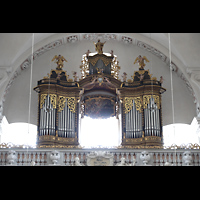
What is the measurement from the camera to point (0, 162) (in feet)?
43.8

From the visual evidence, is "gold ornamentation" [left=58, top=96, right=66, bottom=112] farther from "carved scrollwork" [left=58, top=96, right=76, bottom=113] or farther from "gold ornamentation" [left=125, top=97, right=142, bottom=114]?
"gold ornamentation" [left=125, top=97, right=142, bottom=114]

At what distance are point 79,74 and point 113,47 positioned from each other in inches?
67.5

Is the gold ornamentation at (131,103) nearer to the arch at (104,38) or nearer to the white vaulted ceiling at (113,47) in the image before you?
the white vaulted ceiling at (113,47)

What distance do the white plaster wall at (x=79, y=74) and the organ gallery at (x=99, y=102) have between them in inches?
41.7

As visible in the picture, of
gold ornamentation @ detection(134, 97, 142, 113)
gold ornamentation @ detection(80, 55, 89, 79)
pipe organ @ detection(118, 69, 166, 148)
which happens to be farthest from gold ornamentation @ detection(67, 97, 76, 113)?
gold ornamentation @ detection(134, 97, 142, 113)

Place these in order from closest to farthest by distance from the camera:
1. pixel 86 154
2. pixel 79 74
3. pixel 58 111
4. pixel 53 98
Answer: pixel 86 154
pixel 58 111
pixel 53 98
pixel 79 74

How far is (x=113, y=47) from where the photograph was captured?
672 inches

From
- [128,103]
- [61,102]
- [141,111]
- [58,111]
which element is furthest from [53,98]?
[141,111]

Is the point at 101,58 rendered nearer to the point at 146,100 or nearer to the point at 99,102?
the point at 99,102

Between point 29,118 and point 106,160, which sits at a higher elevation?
point 29,118

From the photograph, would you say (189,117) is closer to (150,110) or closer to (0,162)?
(150,110)

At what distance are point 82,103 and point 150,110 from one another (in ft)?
7.90
